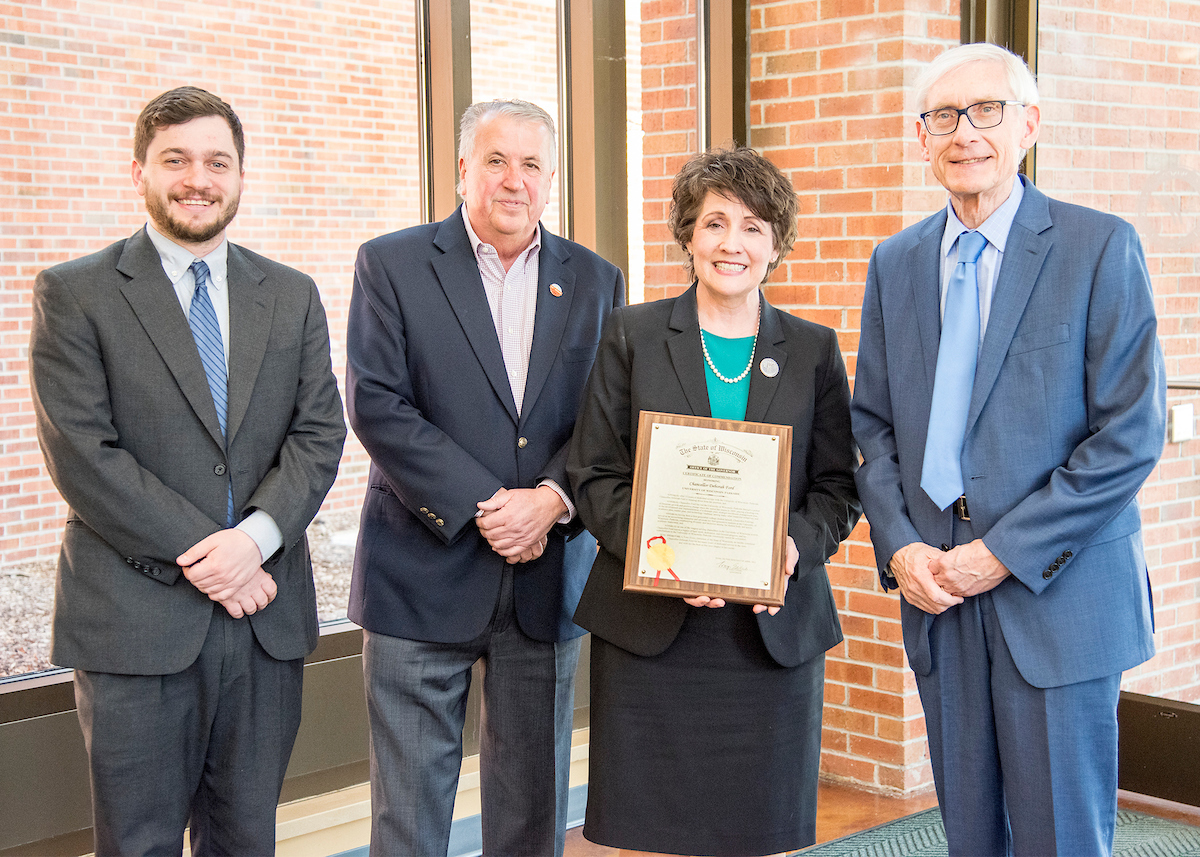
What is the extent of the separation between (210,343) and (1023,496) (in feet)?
5.54

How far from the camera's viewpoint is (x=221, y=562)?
2.17 meters

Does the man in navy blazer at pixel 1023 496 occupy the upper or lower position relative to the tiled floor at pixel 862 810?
upper

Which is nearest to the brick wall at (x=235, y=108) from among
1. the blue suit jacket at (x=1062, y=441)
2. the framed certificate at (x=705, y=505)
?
the framed certificate at (x=705, y=505)

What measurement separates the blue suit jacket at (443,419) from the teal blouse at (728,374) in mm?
382

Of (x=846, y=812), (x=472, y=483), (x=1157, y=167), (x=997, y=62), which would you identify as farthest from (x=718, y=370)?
(x=1157, y=167)

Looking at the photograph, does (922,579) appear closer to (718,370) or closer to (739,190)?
(718,370)

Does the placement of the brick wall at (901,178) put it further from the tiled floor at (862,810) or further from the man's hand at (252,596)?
the man's hand at (252,596)

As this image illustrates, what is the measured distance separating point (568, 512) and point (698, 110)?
2.32 m

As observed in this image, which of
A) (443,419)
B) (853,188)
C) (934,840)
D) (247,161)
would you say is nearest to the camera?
(443,419)

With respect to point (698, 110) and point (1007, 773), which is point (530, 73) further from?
point (1007, 773)

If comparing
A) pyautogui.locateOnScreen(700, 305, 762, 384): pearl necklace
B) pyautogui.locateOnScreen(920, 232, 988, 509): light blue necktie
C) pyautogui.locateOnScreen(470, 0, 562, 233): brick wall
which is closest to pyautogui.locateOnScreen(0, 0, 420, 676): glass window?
pyautogui.locateOnScreen(470, 0, 562, 233): brick wall

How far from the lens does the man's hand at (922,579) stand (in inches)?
87.8

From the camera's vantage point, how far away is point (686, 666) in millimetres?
2314

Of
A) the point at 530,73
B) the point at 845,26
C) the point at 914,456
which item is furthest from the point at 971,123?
the point at 530,73
